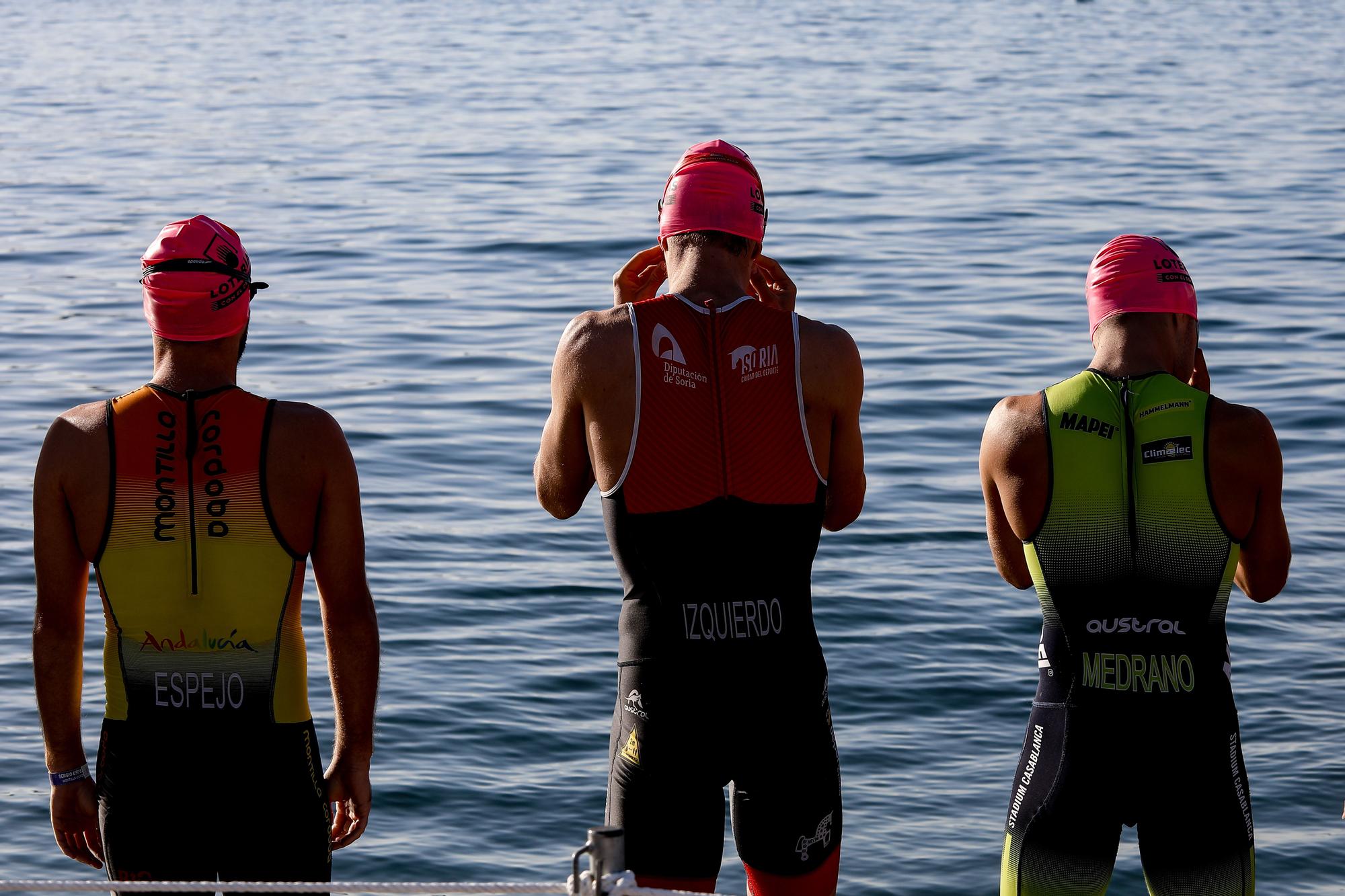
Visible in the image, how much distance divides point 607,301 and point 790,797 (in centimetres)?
1302

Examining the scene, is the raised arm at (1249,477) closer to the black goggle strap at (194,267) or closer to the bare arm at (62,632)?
the black goggle strap at (194,267)

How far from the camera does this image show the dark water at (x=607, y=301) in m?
8.01

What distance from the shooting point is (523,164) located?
26.2 metres

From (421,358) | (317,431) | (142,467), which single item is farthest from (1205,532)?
(421,358)

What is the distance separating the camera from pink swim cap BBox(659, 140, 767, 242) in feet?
14.4

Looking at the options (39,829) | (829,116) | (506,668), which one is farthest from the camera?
(829,116)

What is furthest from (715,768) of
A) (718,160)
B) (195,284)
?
(195,284)

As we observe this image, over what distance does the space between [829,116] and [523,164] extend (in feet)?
21.0

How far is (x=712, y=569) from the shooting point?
4.33m

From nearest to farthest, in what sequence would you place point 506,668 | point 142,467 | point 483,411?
point 142,467
point 506,668
point 483,411

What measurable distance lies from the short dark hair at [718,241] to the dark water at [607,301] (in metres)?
1.11

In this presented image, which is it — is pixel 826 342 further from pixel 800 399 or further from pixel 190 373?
pixel 190 373

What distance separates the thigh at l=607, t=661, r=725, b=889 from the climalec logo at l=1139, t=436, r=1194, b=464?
3.79 ft

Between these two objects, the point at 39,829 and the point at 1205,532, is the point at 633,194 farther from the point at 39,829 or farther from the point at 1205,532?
the point at 1205,532
